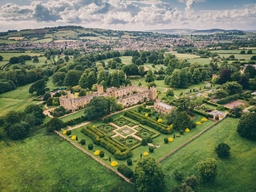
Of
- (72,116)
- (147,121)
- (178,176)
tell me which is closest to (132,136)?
(147,121)

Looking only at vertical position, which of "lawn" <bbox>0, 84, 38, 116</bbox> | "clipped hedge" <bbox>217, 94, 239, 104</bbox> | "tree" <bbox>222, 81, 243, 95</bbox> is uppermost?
"tree" <bbox>222, 81, 243, 95</bbox>

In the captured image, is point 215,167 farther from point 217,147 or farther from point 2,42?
point 2,42

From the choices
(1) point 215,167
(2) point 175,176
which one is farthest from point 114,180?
(1) point 215,167

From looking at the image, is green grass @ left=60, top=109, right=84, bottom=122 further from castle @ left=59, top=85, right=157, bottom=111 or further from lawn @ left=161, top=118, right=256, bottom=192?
→ lawn @ left=161, top=118, right=256, bottom=192

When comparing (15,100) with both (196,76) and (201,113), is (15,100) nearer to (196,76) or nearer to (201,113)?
(201,113)

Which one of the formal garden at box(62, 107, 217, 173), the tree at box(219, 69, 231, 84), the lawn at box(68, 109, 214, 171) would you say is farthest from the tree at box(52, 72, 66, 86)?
the tree at box(219, 69, 231, 84)

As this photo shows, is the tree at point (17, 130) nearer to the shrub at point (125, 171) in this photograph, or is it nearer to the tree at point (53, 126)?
the tree at point (53, 126)
